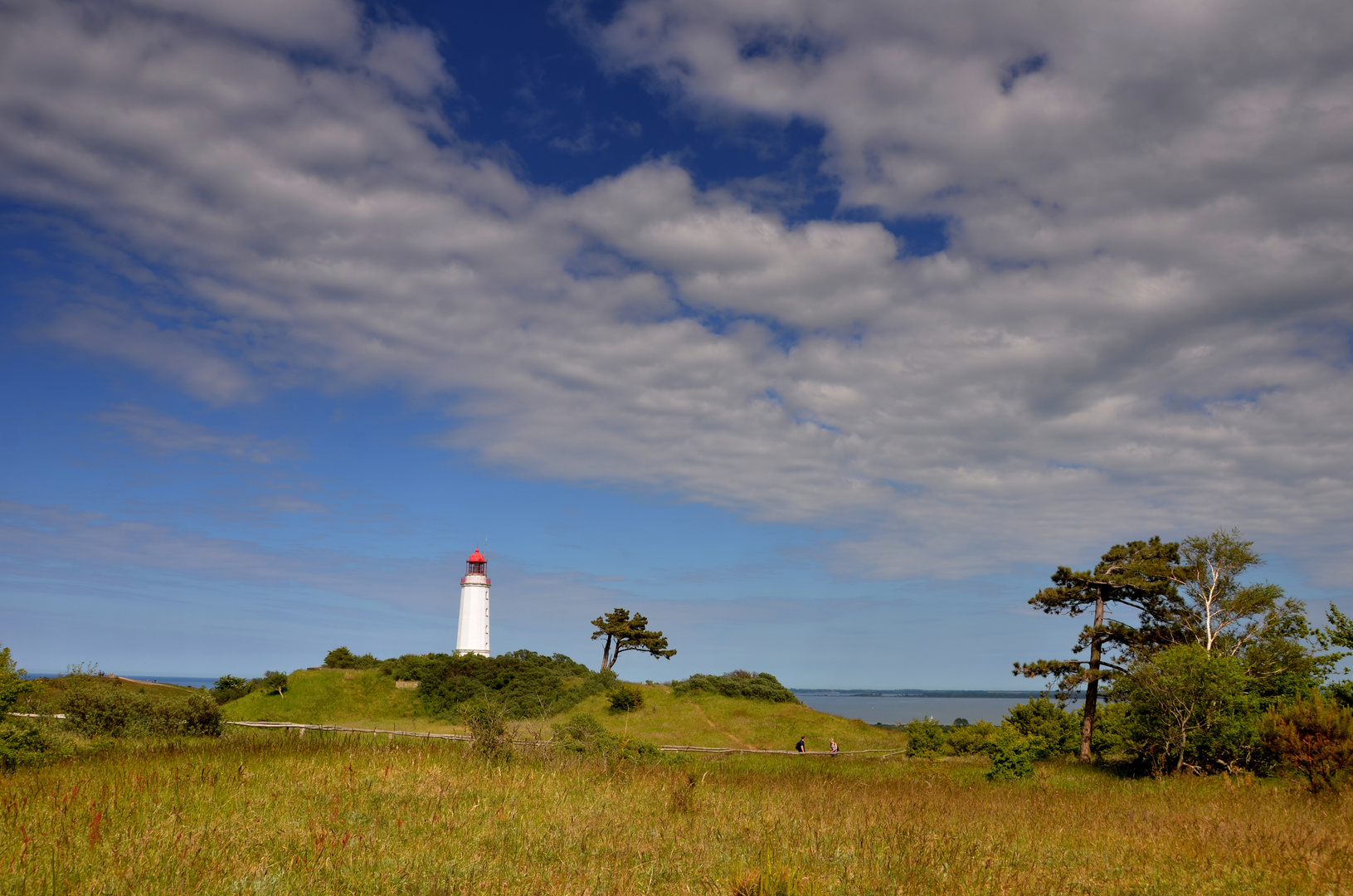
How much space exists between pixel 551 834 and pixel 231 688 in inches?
2201

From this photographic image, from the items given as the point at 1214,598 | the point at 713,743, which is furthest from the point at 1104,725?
the point at 713,743

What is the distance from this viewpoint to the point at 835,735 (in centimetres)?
4003

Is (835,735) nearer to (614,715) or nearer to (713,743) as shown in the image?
(713,743)

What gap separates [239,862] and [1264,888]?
33.3 feet

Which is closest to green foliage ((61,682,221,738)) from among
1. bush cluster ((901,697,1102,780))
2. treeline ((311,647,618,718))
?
treeline ((311,647,618,718))

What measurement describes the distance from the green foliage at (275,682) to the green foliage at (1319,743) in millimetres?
49078

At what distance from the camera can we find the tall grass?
6.33 metres

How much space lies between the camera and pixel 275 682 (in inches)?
1870

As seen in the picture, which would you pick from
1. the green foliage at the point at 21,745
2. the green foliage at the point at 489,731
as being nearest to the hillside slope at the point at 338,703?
the green foliage at the point at 489,731

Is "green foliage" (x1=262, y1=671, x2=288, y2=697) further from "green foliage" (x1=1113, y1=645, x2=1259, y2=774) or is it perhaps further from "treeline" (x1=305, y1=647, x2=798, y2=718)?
"green foliage" (x1=1113, y1=645, x2=1259, y2=774)

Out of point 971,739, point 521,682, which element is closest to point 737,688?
point 521,682

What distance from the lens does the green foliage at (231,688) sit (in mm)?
50594

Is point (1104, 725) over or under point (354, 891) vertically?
under

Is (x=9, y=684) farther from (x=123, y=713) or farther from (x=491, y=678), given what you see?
(x=491, y=678)
